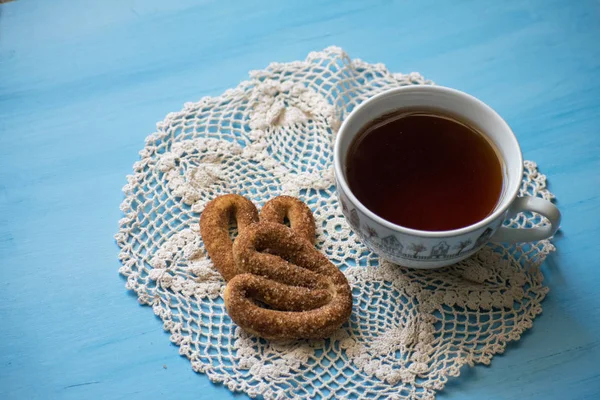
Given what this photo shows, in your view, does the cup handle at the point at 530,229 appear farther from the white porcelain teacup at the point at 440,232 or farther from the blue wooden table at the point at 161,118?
the blue wooden table at the point at 161,118

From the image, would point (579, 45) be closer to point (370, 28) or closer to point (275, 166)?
point (370, 28)

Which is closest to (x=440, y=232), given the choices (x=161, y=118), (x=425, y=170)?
(x=425, y=170)

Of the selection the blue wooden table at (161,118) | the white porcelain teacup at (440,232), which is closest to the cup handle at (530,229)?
the white porcelain teacup at (440,232)

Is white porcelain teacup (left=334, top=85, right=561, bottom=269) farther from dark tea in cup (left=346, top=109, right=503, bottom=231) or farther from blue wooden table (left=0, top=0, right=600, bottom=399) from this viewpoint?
blue wooden table (left=0, top=0, right=600, bottom=399)

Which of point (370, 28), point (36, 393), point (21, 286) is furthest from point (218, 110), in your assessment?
point (36, 393)

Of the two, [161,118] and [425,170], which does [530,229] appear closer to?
[425,170]

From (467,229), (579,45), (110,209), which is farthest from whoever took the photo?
(579,45)
